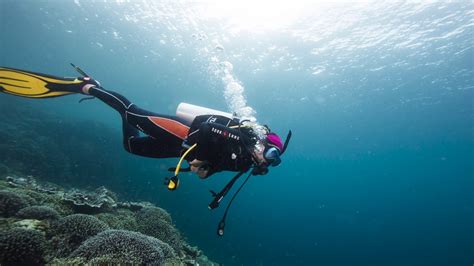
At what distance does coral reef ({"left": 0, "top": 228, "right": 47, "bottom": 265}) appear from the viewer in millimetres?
4059

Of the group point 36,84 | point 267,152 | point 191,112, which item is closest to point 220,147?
point 267,152

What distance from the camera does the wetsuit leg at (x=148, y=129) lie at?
5.14 metres

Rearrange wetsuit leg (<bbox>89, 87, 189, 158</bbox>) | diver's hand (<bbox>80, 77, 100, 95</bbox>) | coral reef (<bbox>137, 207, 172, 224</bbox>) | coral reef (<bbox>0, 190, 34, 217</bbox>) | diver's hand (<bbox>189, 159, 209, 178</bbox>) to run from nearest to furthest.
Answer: diver's hand (<bbox>189, 159, 209, 178</bbox>) → wetsuit leg (<bbox>89, 87, 189, 158</bbox>) → diver's hand (<bbox>80, 77, 100, 95</bbox>) → coral reef (<bbox>0, 190, 34, 217</bbox>) → coral reef (<bbox>137, 207, 172, 224</bbox>)

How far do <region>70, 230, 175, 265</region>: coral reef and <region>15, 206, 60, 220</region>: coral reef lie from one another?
1937 mm

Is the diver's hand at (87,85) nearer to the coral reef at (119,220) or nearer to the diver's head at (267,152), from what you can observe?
the coral reef at (119,220)

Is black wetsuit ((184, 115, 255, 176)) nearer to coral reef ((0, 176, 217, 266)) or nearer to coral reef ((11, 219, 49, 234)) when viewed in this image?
coral reef ((0, 176, 217, 266))

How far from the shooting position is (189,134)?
14.8 feet

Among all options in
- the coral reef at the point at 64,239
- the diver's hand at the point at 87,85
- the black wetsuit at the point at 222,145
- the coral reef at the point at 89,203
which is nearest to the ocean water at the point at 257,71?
the coral reef at the point at 89,203

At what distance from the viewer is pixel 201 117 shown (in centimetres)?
471

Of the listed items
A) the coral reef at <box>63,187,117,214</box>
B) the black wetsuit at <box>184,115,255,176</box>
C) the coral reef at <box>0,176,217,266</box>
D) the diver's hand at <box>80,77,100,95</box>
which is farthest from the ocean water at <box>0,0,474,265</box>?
the black wetsuit at <box>184,115,255,176</box>

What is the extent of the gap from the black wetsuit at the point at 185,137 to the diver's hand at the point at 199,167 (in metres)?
0.05

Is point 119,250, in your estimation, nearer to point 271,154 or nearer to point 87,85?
point 271,154

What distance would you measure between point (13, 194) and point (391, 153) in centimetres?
7634

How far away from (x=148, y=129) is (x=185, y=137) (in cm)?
82
